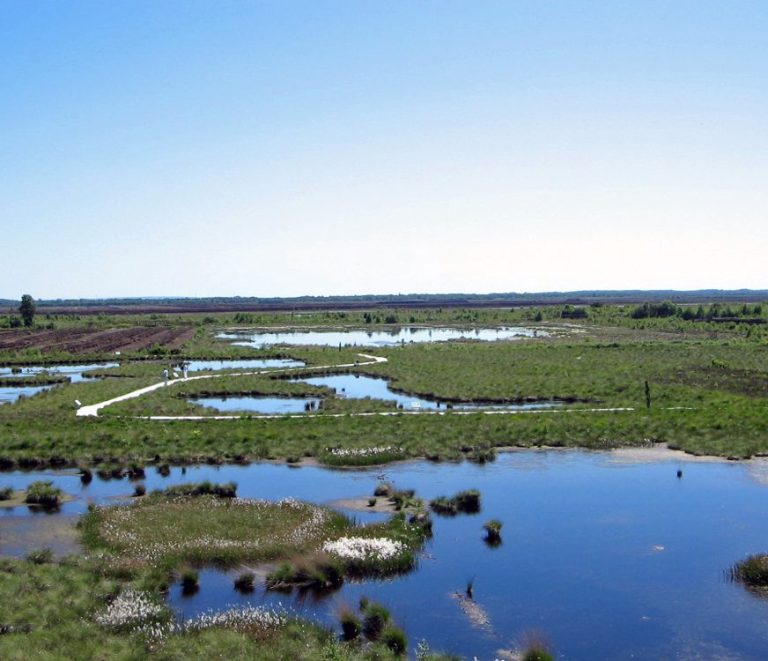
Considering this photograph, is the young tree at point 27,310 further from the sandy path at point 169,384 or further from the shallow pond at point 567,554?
the shallow pond at point 567,554

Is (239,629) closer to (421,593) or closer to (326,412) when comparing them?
(421,593)

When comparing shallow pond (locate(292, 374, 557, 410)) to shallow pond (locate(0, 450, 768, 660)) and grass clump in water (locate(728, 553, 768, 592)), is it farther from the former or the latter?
grass clump in water (locate(728, 553, 768, 592))

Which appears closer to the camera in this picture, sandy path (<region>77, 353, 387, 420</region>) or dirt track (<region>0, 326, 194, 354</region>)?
sandy path (<region>77, 353, 387, 420</region>)

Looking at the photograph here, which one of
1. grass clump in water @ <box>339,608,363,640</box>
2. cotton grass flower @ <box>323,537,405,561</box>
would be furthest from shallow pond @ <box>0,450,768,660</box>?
cotton grass flower @ <box>323,537,405,561</box>

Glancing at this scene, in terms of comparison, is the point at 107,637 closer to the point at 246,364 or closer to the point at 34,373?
the point at 34,373

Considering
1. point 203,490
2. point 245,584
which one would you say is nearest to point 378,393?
point 203,490
